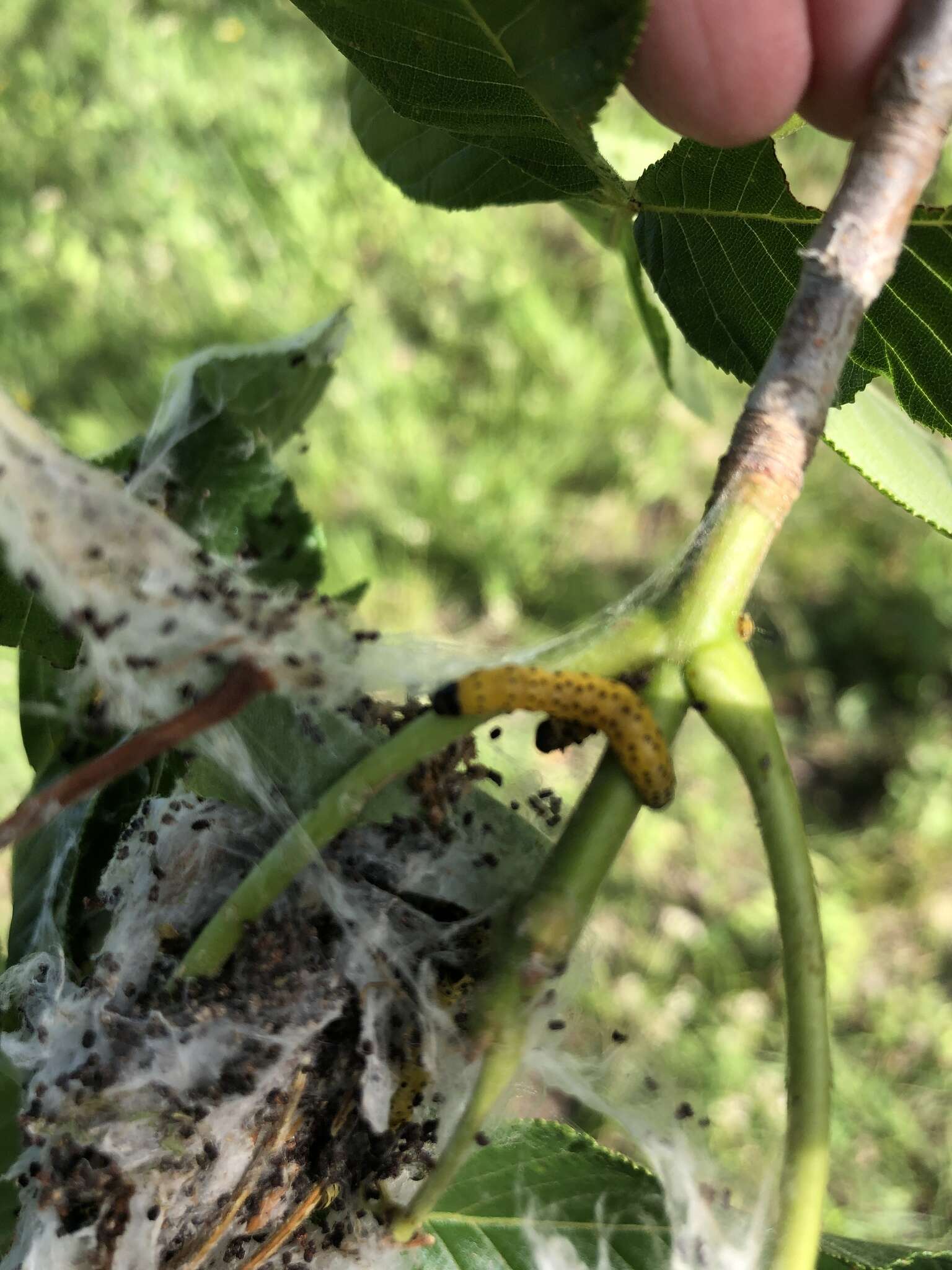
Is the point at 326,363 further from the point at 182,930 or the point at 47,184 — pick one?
the point at 47,184

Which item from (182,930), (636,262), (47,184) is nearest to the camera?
(182,930)

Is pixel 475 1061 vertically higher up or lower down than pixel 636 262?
lower down

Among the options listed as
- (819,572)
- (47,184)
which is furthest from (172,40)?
(819,572)

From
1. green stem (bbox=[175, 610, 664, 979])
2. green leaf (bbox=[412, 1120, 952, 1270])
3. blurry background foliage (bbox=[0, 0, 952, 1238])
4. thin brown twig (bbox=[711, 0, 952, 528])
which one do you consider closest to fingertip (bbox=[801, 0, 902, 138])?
thin brown twig (bbox=[711, 0, 952, 528])

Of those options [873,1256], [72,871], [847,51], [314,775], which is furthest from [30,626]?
[873,1256]

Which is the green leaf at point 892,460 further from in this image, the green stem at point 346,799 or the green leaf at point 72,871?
the green leaf at point 72,871

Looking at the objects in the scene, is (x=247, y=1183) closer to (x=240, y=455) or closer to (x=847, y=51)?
(x=240, y=455)
